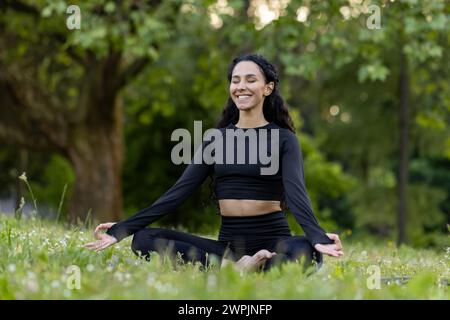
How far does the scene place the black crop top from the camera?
17.3ft

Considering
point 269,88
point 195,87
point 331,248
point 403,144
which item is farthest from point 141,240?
point 403,144

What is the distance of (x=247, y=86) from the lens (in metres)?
5.61

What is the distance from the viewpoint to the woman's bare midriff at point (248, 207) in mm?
5461

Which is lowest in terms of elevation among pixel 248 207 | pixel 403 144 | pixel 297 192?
pixel 248 207

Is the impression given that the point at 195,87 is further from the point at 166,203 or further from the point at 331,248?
the point at 331,248

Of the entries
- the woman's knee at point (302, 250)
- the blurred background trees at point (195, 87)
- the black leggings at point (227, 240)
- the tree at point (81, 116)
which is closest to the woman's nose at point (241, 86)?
the black leggings at point (227, 240)

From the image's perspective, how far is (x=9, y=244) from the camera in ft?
16.5

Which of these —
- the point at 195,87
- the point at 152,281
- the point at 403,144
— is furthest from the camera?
the point at 403,144

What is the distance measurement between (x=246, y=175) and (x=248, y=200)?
Result: 20 centimetres

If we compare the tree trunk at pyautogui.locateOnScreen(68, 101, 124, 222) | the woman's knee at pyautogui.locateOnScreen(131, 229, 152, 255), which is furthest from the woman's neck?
the tree trunk at pyautogui.locateOnScreen(68, 101, 124, 222)

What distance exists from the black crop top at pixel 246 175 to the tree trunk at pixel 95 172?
8805 millimetres

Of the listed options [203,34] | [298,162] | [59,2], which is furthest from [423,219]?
[298,162]
